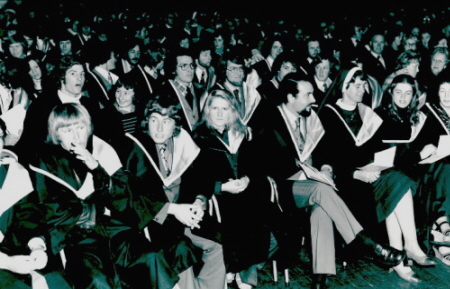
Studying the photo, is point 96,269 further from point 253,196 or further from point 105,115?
point 105,115

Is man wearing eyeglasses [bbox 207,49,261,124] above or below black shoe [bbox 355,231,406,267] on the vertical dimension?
above

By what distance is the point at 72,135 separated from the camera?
2822 mm

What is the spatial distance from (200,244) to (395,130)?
189cm

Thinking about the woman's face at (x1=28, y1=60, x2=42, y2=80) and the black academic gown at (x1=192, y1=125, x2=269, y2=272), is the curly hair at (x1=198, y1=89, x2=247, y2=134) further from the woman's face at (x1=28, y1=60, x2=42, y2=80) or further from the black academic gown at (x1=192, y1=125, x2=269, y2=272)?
the woman's face at (x1=28, y1=60, x2=42, y2=80)

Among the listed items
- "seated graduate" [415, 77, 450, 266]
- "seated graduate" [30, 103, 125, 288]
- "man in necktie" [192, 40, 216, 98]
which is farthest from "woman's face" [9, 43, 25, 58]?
"seated graduate" [415, 77, 450, 266]

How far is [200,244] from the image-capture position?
10.5 ft

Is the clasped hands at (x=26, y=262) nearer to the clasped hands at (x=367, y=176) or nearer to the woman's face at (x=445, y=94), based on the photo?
the clasped hands at (x=367, y=176)

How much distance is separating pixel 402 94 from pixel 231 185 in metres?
1.59

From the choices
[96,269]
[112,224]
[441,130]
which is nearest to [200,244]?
[112,224]

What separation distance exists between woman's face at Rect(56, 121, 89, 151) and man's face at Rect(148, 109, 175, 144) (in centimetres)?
50

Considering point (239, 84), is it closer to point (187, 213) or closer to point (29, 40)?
point (187, 213)

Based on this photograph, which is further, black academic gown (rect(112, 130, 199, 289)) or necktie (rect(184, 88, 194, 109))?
necktie (rect(184, 88, 194, 109))

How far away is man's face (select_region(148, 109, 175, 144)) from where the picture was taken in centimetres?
325

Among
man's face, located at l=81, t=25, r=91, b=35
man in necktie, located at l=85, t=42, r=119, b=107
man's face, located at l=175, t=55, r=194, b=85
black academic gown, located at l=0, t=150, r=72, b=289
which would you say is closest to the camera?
black academic gown, located at l=0, t=150, r=72, b=289
